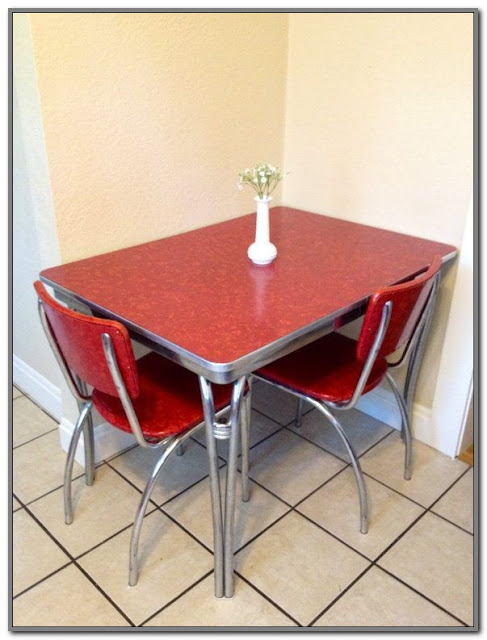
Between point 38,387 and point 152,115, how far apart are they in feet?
3.71

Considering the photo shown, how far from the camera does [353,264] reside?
5.33 feet

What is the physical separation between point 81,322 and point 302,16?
1.35m

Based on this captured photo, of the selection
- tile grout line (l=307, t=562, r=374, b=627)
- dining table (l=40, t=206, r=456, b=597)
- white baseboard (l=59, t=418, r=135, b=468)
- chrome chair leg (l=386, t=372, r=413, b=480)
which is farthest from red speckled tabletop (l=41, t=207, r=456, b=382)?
tile grout line (l=307, t=562, r=374, b=627)

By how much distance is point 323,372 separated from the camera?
1.61 m

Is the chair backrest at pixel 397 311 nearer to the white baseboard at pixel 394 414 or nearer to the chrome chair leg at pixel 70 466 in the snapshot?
Answer: the white baseboard at pixel 394 414

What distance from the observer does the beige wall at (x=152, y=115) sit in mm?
1470


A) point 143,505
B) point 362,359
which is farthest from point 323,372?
point 143,505

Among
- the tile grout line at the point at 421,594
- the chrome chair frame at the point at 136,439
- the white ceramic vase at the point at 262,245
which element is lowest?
the tile grout line at the point at 421,594

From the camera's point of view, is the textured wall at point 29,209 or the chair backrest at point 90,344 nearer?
the chair backrest at point 90,344

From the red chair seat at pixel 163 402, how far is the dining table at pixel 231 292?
110mm

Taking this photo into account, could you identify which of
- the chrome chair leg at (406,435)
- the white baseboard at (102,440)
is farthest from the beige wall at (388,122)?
the white baseboard at (102,440)

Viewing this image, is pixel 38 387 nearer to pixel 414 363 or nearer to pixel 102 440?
pixel 102 440

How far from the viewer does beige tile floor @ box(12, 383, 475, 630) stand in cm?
140

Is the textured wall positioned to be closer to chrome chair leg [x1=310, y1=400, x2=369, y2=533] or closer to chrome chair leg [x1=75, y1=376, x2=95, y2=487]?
chrome chair leg [x1=75, y1=376, x2=95, y2=487]
